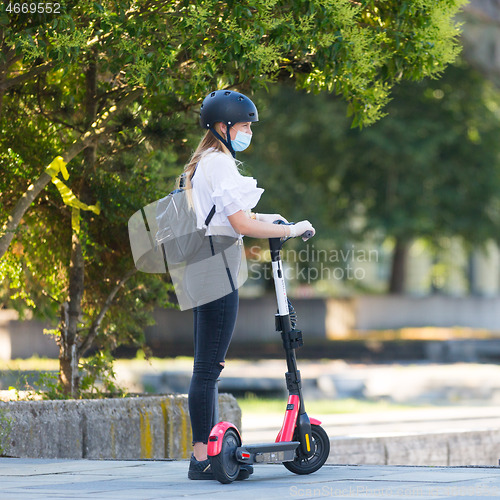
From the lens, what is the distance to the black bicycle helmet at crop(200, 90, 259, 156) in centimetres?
493

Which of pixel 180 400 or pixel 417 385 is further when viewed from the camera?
pixel 417 385

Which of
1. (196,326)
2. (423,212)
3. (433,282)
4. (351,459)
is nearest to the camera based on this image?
(196,326)

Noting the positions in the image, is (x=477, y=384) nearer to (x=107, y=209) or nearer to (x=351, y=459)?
(x=351, y=459)

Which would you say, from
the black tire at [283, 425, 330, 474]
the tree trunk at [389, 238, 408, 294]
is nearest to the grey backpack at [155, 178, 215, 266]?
the black tire at [283, 425, 330, 474]

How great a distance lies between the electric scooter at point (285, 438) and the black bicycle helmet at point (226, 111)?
0.60 metres

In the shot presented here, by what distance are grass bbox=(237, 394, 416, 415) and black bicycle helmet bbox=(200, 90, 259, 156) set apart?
898cm

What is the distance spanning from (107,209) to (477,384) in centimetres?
1111

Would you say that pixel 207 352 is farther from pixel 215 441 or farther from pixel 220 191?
pixel 220 191

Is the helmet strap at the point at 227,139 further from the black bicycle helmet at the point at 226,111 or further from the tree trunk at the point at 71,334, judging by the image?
the tree trunk at the point at 71,334

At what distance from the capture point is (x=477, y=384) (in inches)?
674

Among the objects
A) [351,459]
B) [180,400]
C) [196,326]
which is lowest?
[351,459]

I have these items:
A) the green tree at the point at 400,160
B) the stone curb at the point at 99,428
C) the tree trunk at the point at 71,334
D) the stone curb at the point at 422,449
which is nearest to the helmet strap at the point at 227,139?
the stone curb at the point at 99,428

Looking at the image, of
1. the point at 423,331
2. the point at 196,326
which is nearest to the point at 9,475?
the point at 196,326

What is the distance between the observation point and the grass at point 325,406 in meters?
14.2
